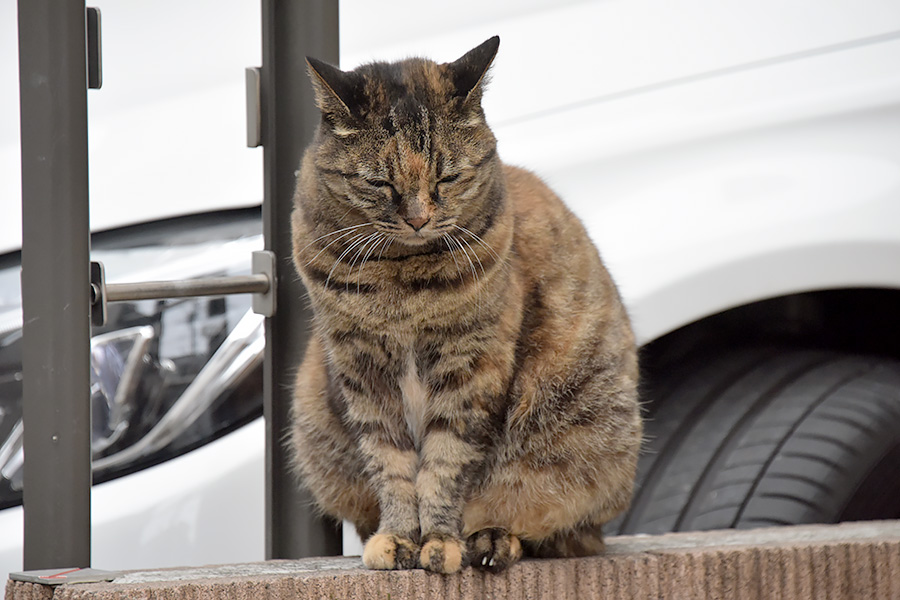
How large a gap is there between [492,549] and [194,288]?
0.57 meters

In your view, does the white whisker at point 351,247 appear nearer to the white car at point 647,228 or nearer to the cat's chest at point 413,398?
the cat's chest at point 413,398

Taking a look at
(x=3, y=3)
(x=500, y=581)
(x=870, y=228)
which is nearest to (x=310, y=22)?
(x=3, y=3)

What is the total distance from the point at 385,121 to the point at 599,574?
2.24 feet

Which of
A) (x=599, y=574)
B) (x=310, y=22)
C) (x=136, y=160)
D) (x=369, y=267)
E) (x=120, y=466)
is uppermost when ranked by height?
(x=310, y=22)

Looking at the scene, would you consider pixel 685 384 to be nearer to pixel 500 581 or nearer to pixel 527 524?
pixel 527 524

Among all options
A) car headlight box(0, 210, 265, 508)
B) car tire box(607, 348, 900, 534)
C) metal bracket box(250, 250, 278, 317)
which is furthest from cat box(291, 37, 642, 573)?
car tire box(607, 348, 900, 534)

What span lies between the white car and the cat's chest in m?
0.34

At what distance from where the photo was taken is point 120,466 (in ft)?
5.09

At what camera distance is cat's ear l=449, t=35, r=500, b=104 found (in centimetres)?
130

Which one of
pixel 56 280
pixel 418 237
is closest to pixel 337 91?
pixel 418 237

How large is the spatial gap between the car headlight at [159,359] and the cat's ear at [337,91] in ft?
1.60

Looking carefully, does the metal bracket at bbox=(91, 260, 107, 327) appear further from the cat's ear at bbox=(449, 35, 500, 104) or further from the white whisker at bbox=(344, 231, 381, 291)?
the cat's ear at bbox=(449, 35, 500, 104)

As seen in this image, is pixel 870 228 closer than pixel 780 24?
Yes

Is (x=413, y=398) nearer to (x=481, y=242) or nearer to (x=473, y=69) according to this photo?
(x=481, y=242)
